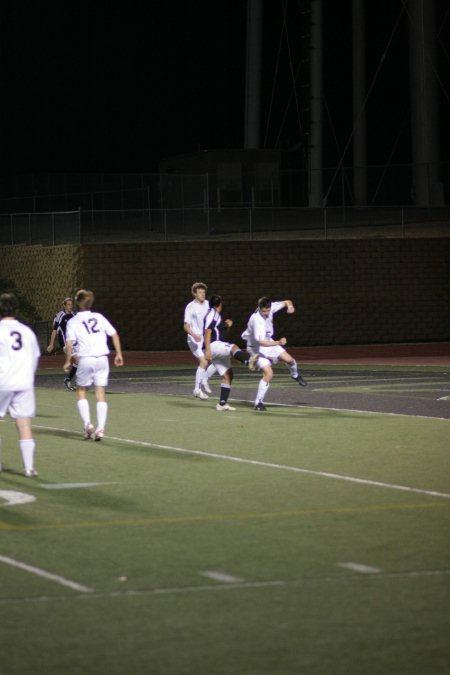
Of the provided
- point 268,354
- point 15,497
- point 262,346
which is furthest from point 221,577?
point 268,354

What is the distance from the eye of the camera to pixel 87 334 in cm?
1753

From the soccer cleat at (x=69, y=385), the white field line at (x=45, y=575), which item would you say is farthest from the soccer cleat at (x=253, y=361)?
the white field line at (x=45, y=575)

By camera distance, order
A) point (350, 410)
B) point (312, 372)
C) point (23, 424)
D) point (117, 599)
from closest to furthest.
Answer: point (117, 599) → point (23, 424) → point (350, 410) → point (312, 372)

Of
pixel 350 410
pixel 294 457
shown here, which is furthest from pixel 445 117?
pixel 294 457

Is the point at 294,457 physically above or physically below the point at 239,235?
below

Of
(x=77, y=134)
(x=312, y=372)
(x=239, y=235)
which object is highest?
(x=77, y=134)

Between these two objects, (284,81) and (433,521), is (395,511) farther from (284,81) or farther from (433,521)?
(284,81)

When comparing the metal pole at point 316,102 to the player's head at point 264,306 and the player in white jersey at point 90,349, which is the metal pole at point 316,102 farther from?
the player in white jersey at point 90,349

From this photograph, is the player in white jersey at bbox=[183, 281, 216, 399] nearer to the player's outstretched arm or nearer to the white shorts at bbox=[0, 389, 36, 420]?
the player's outstretched arm

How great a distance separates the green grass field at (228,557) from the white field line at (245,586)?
2 cm

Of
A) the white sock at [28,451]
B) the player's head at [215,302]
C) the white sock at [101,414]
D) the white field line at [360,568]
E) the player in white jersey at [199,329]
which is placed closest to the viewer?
the white field line at [360,568]

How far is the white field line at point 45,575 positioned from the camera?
886cm

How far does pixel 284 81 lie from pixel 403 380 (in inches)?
1484

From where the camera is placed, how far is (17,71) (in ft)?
207
